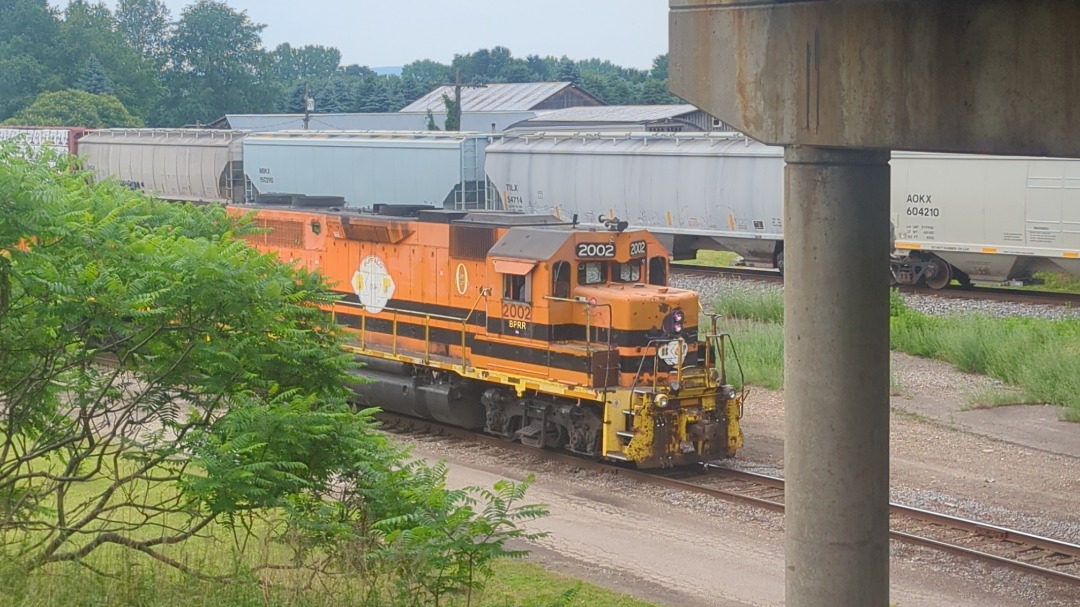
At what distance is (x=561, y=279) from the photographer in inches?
617

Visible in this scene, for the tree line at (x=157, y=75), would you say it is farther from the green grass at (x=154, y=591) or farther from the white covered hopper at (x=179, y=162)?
the green grass at (x=154, y=591)

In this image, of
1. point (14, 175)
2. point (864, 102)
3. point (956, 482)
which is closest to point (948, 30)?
point (864, 102)

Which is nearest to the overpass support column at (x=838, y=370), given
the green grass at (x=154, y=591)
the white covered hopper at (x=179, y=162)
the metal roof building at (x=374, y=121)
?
the green grass at (x=154, y=591)

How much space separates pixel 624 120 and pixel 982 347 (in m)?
36.2

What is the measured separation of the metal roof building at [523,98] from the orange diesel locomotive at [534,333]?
54.1 meters

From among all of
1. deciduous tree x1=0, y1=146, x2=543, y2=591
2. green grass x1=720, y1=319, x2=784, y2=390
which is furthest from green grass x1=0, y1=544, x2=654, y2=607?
green grass x1=720, y1=319, x2=784, y2=390

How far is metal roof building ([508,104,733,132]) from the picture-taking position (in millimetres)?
52719

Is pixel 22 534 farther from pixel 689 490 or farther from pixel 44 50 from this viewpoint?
pixel 44 50

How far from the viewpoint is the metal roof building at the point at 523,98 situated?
73.5m

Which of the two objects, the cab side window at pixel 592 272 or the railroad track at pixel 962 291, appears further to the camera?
the railroad track at pixel 962 291

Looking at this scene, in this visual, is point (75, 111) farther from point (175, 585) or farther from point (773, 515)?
point (175, 585)

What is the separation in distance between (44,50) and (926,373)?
3025 inches

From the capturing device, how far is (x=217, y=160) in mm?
41469

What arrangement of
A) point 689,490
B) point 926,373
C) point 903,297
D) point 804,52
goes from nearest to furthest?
point 804,52 → point 689,490 → point 926,373 → point 903,297
